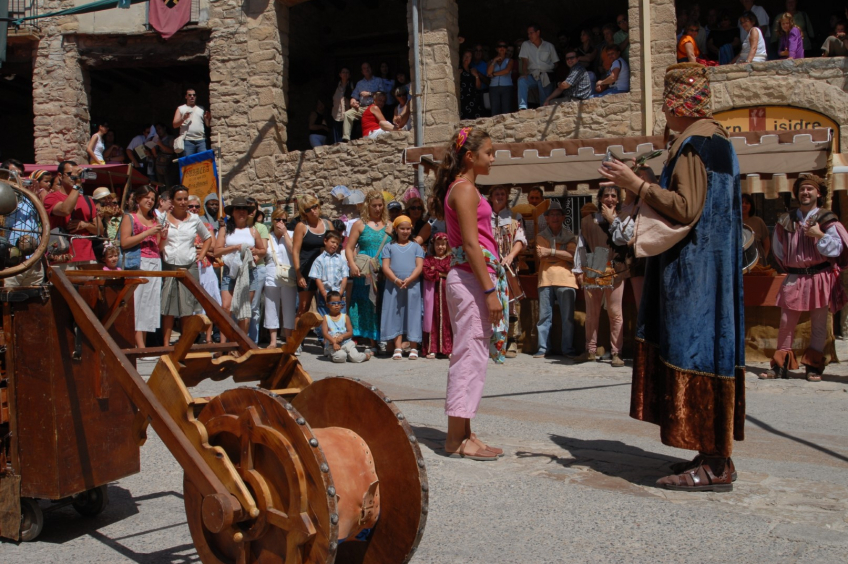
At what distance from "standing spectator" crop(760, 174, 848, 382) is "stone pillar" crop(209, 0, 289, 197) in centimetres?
1083

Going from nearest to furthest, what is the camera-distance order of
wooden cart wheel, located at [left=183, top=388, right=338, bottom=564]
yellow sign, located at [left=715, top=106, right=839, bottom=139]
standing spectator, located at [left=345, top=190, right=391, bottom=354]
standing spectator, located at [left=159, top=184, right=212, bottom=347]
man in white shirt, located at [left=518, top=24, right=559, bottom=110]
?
wooden cart wheel, located at [left=183, top=388, right=338, bottom=564]
standing spectator, located at [left=159, top=184, right=212, bottom=347]
standing spectator, located at [left=345, top=190, right=391, bottom=354]
yellow sign, located at [left=715, top=106, right=839, bottom=139]
man in white shirt, located at [left=518, top=24, right=559, bottom=110]

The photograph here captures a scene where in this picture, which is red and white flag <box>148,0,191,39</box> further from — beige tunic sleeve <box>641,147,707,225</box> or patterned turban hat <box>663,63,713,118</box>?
beige tunic sleeve <box>641,147,707,225</box>

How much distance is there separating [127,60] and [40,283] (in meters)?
16.6

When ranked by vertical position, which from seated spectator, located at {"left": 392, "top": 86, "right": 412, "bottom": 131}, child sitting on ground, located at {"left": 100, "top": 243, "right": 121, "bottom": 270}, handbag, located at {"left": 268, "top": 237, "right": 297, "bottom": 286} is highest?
seated spectator, located at {"left": 392, "top": 86, "right": 412, "bottom": 131}

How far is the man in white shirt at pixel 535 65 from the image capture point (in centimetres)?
1530

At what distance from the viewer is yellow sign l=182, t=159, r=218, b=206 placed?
49.4 ft

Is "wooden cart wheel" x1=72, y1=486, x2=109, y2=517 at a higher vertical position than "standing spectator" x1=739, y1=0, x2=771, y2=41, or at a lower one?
lower

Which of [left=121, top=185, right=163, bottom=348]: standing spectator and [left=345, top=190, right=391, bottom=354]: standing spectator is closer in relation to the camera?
[left=121, top=185, right=163, bottom=348]: standing spectator

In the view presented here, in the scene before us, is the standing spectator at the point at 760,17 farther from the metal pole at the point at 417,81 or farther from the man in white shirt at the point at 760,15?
the metal pole at the point at 417,81

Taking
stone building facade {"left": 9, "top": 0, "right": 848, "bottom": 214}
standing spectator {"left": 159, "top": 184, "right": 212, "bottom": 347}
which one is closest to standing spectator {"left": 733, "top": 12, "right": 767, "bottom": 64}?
stone building facade {"left": 9, "top": 0, "right": 848, "bottom": 214}

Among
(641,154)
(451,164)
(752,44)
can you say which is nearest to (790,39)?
(752,44)

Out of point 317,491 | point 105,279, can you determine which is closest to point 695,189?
point 317,491

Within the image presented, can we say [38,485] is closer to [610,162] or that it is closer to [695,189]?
[610,162]

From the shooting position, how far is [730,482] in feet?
14.2
